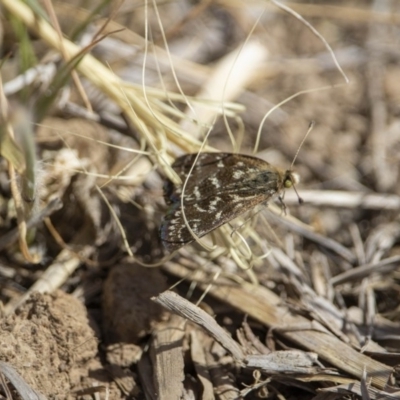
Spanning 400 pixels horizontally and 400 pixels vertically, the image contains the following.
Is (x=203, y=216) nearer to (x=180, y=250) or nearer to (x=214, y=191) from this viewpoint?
(x=214, y=191)

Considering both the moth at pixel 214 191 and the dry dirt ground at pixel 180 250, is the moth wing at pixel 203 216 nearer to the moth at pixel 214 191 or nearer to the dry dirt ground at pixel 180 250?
the moth at pixel 214 191

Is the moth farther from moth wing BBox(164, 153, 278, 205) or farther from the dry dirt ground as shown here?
the dry dirt ground

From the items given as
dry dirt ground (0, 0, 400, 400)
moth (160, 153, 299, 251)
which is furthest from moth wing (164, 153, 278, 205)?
dry dirt ground (0, 0, 400, 400)

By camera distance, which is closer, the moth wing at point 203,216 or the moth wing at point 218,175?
the moth wing at point 203,216

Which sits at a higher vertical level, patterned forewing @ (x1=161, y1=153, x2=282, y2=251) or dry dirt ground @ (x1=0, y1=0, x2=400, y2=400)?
patterned forewing @ (x1=161, y1=153, x2=282, y2=251)

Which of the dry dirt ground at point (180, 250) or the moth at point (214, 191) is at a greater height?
the moth at point (214, 191)

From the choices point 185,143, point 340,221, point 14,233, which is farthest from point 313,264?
point 14,233

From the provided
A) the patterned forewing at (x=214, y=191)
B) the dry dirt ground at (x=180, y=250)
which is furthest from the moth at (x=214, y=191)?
the dry dirt ground at (x=180, y=250)
